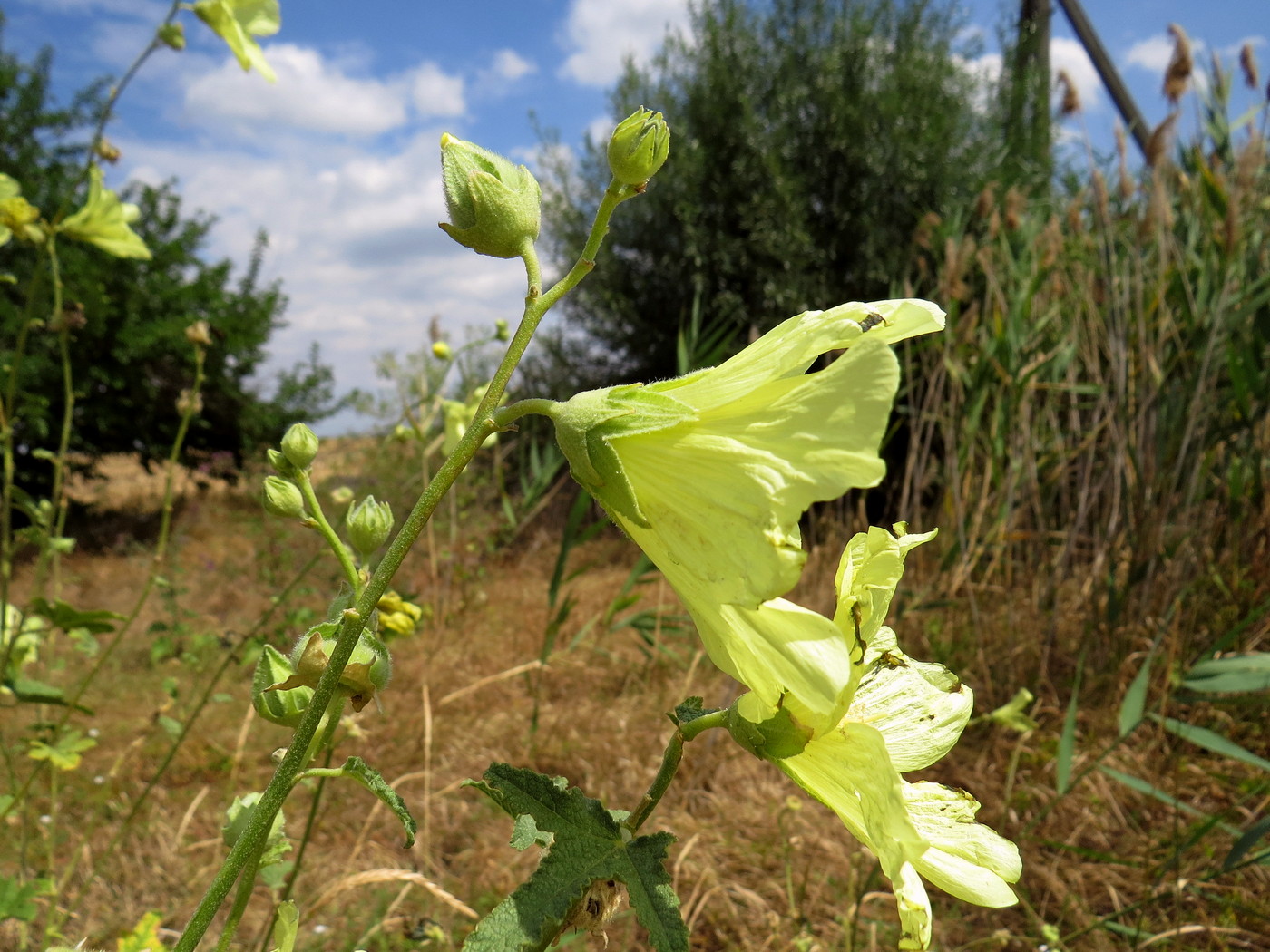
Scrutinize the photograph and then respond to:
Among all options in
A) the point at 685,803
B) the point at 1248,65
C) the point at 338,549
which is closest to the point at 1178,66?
the point at 1248,65

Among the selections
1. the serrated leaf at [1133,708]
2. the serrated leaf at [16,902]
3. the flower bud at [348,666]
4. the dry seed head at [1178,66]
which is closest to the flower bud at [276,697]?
the flower bud at [348,666]

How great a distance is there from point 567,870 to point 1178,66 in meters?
3.05

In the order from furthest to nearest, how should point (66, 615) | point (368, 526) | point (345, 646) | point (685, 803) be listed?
1. point (685, 803)
2. point (66, 615)
3. point (368, 526)
4. point (345, 646)

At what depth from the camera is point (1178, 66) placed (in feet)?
8.20

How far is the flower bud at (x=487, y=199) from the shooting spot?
1.43 ft

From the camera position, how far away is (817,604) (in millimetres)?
2650

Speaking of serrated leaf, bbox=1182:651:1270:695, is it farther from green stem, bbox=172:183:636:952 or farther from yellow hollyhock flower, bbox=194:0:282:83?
yellow hollyhock flower, bbox=194:0:282:83

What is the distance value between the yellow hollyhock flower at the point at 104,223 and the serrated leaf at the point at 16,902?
971 millimetres

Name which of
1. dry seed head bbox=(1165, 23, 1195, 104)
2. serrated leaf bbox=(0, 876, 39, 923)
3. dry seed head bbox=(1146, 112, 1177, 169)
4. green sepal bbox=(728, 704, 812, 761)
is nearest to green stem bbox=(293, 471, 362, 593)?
green sepal bbox=(728, 704, 812, 761)

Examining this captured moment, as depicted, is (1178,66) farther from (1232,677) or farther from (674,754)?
(674,754)

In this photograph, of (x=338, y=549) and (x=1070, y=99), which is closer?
(x=338, y=549)

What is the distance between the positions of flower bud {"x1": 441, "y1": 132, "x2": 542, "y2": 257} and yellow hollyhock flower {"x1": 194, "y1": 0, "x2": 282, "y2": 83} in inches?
31.1

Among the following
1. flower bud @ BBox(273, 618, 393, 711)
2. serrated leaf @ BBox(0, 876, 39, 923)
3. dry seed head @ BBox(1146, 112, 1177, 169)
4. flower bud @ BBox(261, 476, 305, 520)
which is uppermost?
dry seed head @ BBox(1146, 112, 1177, 169)

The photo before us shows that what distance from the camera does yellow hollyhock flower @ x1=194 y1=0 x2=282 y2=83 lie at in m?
1.08
